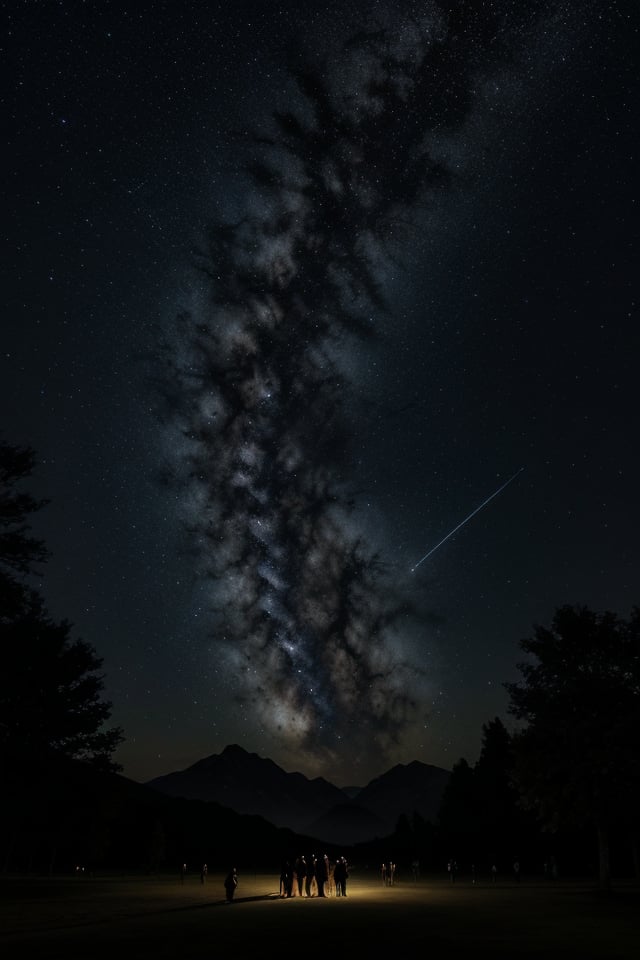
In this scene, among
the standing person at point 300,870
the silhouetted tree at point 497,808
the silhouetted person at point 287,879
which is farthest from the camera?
the silhouetted tree at point 497,808

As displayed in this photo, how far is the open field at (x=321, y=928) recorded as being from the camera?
13922 millimetres

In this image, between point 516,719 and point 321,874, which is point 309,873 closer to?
point 321,874

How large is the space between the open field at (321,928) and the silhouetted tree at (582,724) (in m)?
5.57

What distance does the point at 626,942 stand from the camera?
50.9ft

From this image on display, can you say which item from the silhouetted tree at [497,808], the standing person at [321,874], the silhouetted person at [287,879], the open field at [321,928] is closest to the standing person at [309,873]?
the standing person at [321,874]

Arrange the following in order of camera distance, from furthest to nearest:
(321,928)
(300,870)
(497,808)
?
(497,808) → (300,870) → (321,928)

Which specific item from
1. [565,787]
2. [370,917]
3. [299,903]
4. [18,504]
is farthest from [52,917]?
[565,787]

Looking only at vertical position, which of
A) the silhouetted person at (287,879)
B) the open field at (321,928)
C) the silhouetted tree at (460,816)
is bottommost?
the open field at (321,928)

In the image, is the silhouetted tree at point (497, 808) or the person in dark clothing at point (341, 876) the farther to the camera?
the silhouetted tree at point (497, 808)

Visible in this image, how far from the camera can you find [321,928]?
18.3m

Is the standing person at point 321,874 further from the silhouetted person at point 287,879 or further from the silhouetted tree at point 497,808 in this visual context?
the silhouetted tree at point 497,808

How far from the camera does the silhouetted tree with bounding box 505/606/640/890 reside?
1361 inches

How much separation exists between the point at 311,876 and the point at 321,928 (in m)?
15.9

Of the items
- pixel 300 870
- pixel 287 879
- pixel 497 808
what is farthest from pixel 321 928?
pixel 497 808
